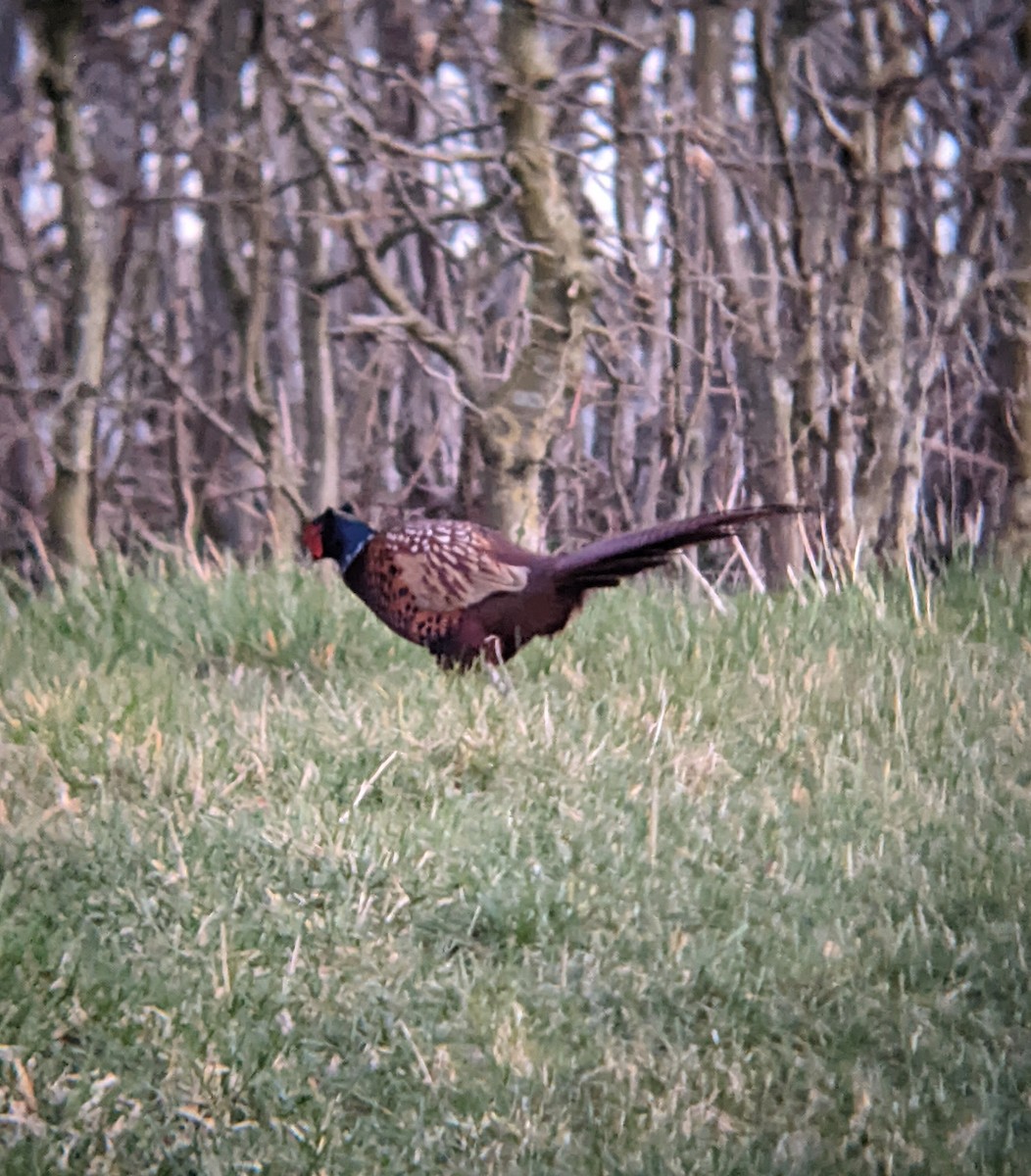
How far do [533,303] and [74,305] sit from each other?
6.85 ft

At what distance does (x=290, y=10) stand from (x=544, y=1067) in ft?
17.2

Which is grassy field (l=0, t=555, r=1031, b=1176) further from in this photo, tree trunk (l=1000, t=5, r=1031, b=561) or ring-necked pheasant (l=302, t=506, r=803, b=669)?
tree trunk (l=1000, t=5, r=1031, b=561)

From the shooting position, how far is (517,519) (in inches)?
208

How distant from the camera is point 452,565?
3965 millimetres

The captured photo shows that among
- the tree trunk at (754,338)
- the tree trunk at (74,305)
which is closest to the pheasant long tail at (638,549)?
the tree trunk at (754,338)

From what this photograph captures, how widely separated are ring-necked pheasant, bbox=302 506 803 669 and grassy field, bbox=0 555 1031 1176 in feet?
0.54

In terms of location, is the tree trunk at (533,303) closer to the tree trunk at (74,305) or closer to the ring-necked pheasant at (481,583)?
the ring-necked pheasant at (481,583)

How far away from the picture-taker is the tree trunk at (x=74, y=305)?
5527 mm

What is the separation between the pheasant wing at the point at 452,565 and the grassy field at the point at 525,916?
28 cm

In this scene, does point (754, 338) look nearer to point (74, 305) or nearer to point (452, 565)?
point (452, 565)

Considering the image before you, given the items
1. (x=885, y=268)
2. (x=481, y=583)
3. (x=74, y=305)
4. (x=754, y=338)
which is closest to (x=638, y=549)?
(x=481, y=583)

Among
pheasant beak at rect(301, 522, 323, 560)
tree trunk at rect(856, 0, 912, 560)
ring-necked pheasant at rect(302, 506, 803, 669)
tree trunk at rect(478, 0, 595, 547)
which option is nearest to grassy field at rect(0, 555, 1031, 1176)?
ring-necked pheasant at rect(302, 506, 803, 669)

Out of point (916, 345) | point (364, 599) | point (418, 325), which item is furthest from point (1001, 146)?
point (364, 599)

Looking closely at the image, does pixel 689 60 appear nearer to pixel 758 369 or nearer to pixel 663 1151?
pixel 758 369
